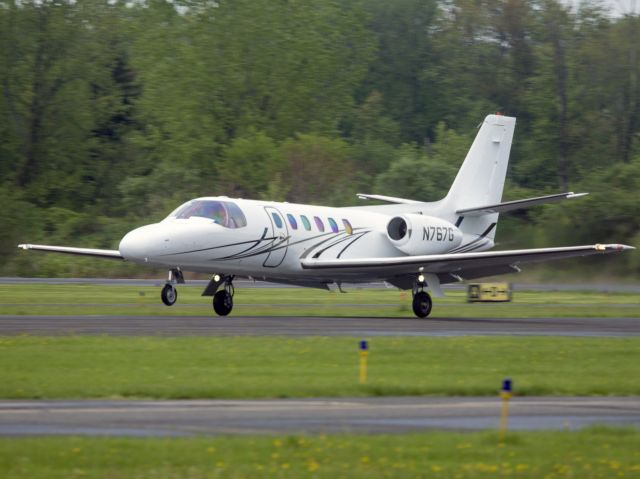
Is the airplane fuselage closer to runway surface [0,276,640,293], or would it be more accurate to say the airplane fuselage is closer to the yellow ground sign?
the yellow ground sign

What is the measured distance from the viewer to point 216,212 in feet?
91.7

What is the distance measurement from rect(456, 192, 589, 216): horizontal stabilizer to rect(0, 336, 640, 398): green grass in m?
6.47

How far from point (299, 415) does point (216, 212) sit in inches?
608

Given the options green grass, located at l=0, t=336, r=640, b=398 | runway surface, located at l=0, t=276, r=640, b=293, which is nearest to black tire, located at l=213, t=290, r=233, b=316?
green grass, located at l=0, t=336, r=640, b=398

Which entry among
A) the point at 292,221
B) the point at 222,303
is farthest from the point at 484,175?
the point at 222,303

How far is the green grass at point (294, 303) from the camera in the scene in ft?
99.8

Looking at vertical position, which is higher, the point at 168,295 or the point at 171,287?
the point at 171,287

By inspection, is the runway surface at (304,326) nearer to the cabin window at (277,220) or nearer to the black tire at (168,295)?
the black tire at (168,295)

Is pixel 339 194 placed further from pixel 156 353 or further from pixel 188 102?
pixel 156 353

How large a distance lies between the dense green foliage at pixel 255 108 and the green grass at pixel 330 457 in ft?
136

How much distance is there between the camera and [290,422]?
487 inches

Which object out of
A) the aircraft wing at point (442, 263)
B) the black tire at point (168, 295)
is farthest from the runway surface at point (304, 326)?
the aircraft wing at point (442, 263)

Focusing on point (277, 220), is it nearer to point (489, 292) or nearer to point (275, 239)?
point (275, 239)

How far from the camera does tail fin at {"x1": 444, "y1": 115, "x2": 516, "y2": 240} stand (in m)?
33.4
